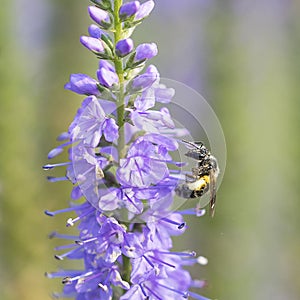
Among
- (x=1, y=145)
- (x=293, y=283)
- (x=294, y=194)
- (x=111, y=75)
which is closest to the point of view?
(x=111, y=75)

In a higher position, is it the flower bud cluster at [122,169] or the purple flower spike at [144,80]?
the purple flower spike at [144,80]

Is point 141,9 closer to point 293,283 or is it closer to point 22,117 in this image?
point 22,117

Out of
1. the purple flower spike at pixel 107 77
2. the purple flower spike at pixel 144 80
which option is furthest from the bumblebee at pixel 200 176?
the purple flower spike at pixel 107 77

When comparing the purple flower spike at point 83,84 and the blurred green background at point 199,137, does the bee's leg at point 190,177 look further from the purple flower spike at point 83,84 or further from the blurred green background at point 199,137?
the blurred green background at point 199,137

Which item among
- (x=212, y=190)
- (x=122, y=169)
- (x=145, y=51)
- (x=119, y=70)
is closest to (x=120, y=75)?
(x=119, y=70)

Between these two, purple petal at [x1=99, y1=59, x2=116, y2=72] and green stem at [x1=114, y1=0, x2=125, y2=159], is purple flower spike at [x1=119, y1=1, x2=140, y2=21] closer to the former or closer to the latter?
green stem at [x1=114, y1=0, x2=125, y2=159]

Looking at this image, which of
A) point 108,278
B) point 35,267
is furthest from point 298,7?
point 108,278

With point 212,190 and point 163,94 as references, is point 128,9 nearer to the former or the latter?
point 163,94

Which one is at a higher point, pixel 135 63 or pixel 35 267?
pixel 135 63
